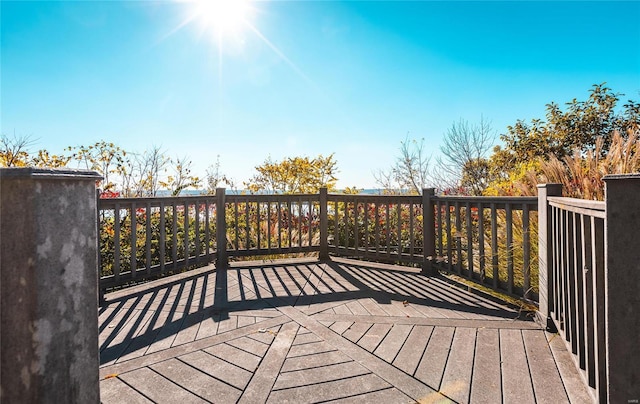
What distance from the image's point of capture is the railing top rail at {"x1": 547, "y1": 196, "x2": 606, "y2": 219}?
1169mm

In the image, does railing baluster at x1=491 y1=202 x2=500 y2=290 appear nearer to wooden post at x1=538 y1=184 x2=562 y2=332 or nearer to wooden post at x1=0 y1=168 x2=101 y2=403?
wooden post at x1=538 y1=184 x2=562 y2=332

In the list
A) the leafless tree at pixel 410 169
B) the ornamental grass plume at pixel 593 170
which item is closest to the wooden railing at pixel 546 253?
the ornamental grass plume at pixel 593 170

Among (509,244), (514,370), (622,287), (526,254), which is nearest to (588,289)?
(622,287)

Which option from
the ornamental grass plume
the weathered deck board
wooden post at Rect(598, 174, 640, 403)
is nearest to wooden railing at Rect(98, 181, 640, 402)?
wooden post at Rect(598, 174, 640, 403)

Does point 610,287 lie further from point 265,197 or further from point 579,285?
point 265,197

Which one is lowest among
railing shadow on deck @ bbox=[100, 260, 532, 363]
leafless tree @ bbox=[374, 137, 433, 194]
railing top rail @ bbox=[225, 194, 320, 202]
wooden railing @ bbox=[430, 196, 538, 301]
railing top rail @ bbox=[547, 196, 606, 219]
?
railing shadow on deck @ bbox=[100, 260, 532, 363]

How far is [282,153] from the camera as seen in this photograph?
798 cm

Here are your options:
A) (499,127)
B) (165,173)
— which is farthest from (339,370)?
(499,127)

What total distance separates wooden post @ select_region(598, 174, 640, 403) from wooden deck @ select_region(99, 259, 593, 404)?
41 centimetres

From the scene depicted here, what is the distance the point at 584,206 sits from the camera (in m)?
1.34

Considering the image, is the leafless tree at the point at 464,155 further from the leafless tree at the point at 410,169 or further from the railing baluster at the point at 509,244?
the railing baluster at the point at 509,244

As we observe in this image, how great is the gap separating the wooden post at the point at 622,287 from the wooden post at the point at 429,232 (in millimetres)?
2528

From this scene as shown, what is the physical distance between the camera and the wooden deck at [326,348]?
1.51 m

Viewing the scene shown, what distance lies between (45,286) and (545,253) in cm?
276
